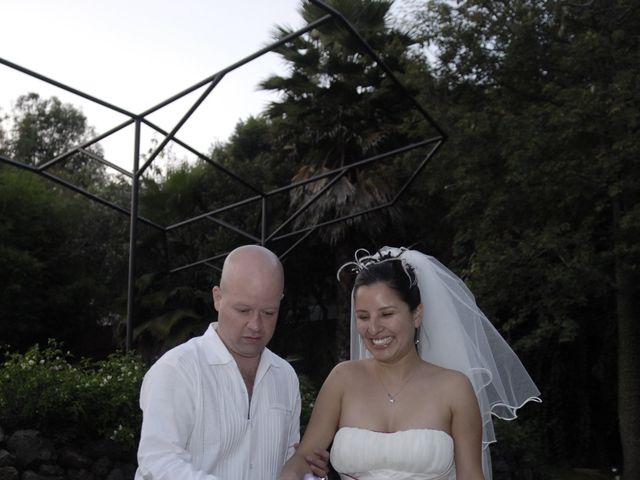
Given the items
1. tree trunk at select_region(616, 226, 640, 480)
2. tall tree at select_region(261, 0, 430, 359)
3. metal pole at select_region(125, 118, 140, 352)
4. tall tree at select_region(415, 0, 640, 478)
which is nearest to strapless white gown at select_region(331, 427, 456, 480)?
metal pole at select_region(125, 118, 140, 352)

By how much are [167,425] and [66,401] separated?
10.8 ft

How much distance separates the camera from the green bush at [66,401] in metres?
5.57

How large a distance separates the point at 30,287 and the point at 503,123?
44.6ft

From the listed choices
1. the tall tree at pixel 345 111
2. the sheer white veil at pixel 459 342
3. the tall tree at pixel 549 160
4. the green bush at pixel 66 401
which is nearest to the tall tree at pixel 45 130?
the tall tree at pixel 345 111

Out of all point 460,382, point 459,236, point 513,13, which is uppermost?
point 513,13

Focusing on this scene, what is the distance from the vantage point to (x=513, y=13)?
49.9 ft

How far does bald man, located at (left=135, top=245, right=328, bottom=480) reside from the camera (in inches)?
104

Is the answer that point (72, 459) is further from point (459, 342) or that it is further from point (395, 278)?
point (395, 278)

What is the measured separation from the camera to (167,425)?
2.61m

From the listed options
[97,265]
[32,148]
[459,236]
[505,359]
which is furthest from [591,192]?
[32,148]

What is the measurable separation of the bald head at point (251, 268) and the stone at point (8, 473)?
332 cm

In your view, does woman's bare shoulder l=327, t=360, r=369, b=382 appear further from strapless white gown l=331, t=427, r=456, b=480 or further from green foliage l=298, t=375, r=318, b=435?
green foliage l=298, t=375, r=318, b=435

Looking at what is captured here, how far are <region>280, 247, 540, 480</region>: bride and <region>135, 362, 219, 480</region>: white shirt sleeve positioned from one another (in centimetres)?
56

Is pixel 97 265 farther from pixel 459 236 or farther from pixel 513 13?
pixel 513 13
